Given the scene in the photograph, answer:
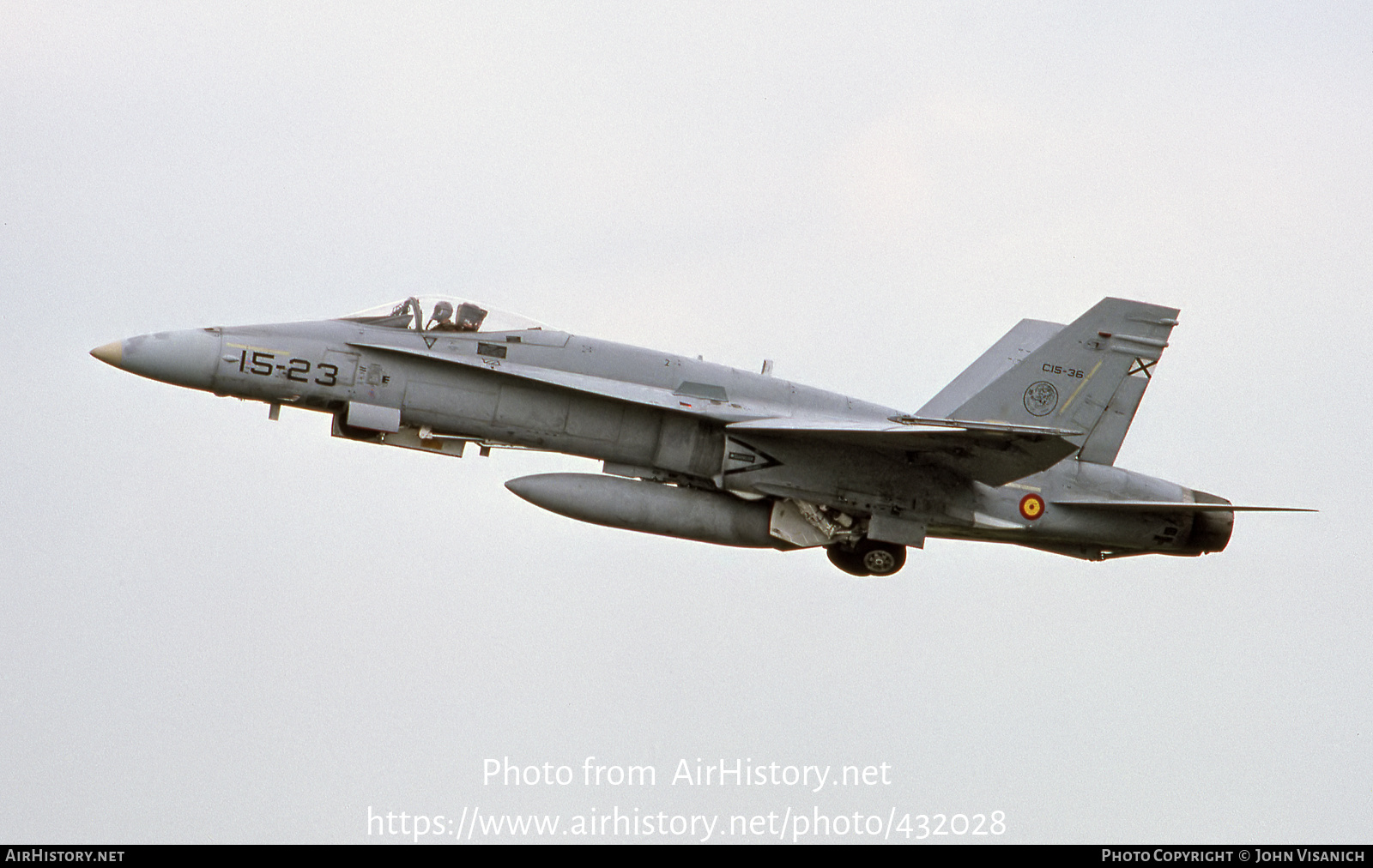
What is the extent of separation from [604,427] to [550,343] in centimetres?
113

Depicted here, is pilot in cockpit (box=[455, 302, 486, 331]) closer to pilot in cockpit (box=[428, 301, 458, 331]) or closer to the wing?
pilot in cockpit (box=[428, 301, 458, 331])

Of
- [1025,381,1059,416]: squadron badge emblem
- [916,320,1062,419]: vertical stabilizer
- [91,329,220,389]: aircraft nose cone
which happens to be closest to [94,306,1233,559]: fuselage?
[91,329,220,389]: aircraft nose cone

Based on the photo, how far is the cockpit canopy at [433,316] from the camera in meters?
20.8

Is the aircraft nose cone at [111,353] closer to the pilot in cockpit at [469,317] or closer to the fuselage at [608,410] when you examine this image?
the fuselage at [608,410]

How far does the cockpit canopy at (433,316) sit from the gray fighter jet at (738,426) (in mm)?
21

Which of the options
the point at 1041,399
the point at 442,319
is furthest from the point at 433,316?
the point at 1041,399

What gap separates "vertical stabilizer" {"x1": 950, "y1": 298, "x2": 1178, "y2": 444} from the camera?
872 inches

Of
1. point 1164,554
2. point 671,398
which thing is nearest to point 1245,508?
point 1164,554

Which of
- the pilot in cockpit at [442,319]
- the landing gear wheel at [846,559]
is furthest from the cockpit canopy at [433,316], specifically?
the landing gear wheel at [846,559]

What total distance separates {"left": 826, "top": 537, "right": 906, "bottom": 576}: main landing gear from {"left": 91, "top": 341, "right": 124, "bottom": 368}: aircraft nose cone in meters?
8.43

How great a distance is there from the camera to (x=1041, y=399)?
72.7 feet

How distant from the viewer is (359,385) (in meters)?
20.5

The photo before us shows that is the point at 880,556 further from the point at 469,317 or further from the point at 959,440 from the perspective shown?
the point at 469,317

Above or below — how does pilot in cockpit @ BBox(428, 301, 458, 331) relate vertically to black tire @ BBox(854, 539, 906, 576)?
above
